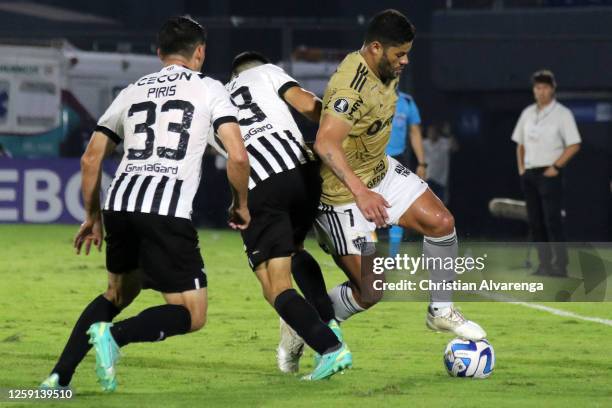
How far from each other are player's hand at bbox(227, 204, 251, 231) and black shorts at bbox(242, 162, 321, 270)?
0.44m

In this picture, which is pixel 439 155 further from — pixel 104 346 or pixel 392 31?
pixel 104 346

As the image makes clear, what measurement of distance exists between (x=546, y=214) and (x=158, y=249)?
8639 millimetres

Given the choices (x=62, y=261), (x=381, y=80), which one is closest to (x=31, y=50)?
(x=62, y=261)

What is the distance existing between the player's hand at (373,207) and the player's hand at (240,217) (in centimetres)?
62

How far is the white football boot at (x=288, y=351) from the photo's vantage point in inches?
339

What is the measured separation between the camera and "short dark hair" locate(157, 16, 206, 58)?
7727 mm

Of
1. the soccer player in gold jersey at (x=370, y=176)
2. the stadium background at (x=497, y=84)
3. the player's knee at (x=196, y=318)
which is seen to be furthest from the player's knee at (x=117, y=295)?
the stadium background at (x=497, y=84)

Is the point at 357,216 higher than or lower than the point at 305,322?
higher

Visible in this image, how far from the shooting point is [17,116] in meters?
22.7

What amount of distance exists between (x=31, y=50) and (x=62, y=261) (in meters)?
7.23

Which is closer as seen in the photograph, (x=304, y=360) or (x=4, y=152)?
(x=304, y=360)

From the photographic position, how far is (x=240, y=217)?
25.0 ft

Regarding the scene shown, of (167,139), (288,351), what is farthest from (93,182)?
(288,351)

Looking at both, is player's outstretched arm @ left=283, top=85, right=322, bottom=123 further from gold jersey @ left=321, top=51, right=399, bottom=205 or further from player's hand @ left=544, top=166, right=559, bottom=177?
player's hand @ left=544, top=166, right=559, bottom=177
